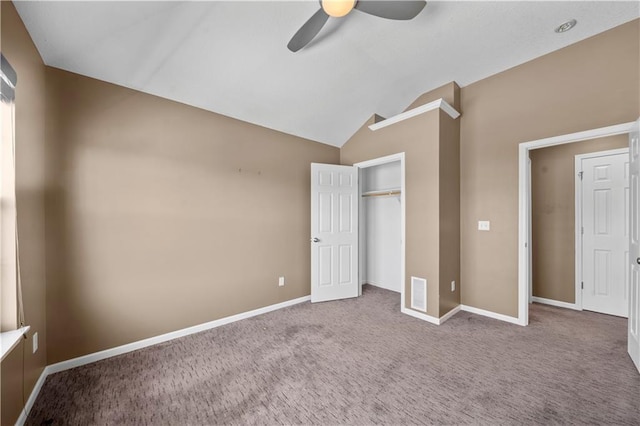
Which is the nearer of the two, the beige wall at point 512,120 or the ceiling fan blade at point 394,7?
the ceiling fan blade at point 394,7

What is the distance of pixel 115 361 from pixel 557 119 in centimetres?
486

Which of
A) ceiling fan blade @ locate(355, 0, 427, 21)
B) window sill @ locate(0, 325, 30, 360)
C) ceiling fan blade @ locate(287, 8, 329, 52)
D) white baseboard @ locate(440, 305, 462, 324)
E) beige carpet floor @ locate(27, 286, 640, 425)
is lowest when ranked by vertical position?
beige carpet floor @ locate(27, 286, 640, 425)

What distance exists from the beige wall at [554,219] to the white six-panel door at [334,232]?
255cm

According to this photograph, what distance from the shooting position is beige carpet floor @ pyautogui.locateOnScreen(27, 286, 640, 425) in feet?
5.42

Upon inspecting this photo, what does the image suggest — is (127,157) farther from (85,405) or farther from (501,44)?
(501,44)

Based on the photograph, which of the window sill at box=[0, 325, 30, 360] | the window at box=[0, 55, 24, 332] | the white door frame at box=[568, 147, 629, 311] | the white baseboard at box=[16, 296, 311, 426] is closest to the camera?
the window sill at box=[0, 325, 30, 360]

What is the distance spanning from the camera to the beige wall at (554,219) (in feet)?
11.3

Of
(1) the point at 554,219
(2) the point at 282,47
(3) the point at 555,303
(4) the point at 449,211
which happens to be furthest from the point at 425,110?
(3) the point at 555,303

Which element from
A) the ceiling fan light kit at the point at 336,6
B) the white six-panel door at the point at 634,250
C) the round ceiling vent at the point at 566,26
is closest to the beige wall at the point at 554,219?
the white six-panel door at the point at 634,250

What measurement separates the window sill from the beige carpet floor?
0.59 meters

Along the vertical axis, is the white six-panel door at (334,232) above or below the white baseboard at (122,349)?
above

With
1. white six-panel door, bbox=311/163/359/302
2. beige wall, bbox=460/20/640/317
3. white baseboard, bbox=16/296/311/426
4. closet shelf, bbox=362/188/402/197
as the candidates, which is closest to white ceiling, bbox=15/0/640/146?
beige wall, bbox=460/20/640/317

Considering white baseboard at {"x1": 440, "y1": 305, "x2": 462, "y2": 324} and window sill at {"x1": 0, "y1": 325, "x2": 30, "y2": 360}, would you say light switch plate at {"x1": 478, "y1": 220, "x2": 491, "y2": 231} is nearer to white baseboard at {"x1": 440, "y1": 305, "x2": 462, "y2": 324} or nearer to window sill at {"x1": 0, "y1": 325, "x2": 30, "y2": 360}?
white baseboard at {"x1": 440, "y1": 305, "x2": 462, "y2": 324}

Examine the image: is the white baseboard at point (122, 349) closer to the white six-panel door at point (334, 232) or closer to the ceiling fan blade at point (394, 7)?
the white six-panel door at point (334, 232)
